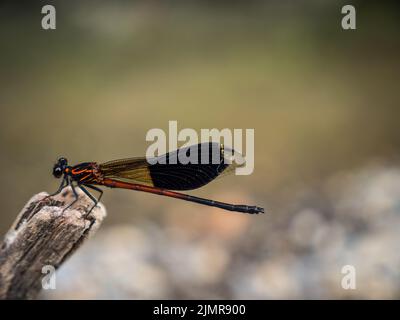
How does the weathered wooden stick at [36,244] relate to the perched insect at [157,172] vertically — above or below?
below

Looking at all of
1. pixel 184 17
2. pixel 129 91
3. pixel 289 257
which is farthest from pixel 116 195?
pixel 184 17

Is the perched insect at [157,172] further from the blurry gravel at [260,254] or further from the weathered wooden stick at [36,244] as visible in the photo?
the blurry gravel at [260,254]

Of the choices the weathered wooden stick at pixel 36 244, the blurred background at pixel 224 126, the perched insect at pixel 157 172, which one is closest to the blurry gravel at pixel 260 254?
the blurred background at pixel 224 126

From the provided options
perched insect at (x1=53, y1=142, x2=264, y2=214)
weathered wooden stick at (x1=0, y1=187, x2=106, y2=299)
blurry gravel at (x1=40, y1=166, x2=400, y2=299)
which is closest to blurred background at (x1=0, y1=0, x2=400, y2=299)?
blurry gravel at (x1=40, y1=166, x2=400, y2=299)

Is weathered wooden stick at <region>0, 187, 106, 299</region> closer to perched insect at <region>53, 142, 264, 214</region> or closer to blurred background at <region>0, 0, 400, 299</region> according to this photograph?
perched insect at <region>53, 142, 264, 214</region>

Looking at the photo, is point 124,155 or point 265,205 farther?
point 124,155
